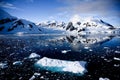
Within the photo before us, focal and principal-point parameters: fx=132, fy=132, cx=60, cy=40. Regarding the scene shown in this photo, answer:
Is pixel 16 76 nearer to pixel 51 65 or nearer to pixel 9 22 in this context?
pixel 51 65

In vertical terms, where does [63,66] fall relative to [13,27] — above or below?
below

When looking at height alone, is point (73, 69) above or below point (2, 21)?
below

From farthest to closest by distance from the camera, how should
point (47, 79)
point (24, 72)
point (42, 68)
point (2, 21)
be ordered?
1. point (2, 21)
2. point (42, 68)
3. point (24, 72)
4. point (47, 79)

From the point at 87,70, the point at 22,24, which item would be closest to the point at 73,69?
the point at 87,70

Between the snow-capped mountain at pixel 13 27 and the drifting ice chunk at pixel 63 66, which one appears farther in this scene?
the snow-capped mountain at pixel 13 27

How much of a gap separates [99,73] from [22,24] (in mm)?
168809

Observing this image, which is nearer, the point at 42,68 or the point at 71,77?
the point at 71,77

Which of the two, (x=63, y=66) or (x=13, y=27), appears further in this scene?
(x=13, y=27)

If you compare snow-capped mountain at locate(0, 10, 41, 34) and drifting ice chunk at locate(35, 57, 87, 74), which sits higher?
snow-capped mountain at locate(0, 10, 41, 34)

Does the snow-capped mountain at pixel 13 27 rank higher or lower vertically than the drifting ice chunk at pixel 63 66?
higher

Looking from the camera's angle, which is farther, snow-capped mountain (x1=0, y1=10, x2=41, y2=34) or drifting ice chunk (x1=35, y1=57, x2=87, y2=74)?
snow-capped mountain (x1=0, y1=10, x2=41, y2=34)

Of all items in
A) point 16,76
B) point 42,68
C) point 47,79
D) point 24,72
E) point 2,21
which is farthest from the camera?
point 2,21

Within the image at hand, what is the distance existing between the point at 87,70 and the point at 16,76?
10017mm

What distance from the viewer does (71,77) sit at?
16.8 meters
